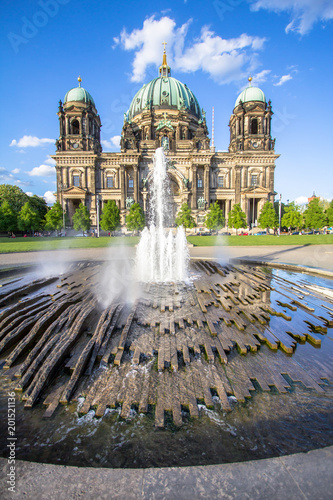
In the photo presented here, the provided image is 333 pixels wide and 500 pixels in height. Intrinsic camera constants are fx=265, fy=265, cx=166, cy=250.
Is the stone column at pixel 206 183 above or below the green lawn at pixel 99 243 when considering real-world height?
above

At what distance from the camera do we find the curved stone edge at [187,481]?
1.89m

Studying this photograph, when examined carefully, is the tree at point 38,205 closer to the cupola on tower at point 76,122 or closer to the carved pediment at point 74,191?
the carved pediment at point 74,191

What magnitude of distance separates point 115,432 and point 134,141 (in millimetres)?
59346

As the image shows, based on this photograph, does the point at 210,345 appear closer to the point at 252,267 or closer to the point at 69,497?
the point at 69,497

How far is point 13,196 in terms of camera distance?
6253cm

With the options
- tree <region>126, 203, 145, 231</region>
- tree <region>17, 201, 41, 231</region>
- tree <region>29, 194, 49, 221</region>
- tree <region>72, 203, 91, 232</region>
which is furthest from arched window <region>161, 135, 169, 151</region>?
tree <region>29, 194, 49, 221</region>

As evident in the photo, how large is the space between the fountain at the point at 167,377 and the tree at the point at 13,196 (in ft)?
205

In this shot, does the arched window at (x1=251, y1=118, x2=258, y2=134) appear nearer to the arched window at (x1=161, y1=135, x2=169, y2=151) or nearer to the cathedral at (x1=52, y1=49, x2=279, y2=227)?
the cathedral at (x1=52, y1=49, x2=279, y2=227)

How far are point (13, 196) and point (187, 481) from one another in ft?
236

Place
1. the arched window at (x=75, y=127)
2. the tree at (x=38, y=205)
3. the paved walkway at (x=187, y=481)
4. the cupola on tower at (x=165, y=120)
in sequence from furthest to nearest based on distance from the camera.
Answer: the tree at (x=38, y=205) < the cupola on tower at (x=165, y=120) < the arched window at (x=75, y=127) < the paved walkway at (x=187, y=481)

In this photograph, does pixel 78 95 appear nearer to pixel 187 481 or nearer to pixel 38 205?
pixel 38 205

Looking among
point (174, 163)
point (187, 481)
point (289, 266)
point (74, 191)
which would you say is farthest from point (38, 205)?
point (187, 481)

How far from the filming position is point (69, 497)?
1.89 m

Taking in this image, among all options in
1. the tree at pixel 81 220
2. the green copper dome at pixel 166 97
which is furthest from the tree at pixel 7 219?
the green copper dome at pixel 166 97
